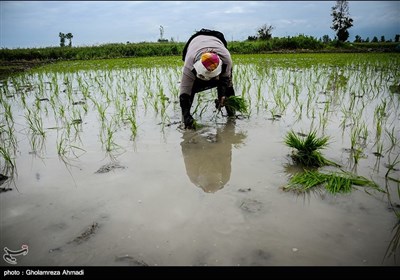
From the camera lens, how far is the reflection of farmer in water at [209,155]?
83.3 inches

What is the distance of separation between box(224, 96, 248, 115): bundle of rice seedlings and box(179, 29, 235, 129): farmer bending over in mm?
79

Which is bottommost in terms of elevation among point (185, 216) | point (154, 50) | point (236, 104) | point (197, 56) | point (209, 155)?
Result: point (185, 216)

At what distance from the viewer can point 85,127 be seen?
3354mm

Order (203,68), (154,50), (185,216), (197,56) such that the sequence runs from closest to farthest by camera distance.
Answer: (185,216) < (203,68) < (197,56) < (154,50)

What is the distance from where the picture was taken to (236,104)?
3625 millimetres

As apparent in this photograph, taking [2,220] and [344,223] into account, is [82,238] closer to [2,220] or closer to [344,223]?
[2,220]

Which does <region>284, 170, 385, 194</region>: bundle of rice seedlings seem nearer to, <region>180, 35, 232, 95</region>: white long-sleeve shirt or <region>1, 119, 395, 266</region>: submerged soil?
<region>1, 119, 395, 266</region>: submerged soil

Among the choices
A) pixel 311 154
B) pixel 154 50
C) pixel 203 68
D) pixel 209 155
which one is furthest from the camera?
pixel 154 50

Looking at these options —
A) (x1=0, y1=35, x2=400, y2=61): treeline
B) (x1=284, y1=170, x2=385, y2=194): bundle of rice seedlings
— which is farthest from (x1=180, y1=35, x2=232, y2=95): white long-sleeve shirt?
(x1=0, y1=35, x2=400, y2=61): treeline

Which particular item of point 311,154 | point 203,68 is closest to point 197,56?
point 203,68

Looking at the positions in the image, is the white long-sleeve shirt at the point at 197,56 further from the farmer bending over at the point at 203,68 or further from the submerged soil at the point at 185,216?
the submerged soil at the point at 185,216

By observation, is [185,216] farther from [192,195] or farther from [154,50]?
[154,50]

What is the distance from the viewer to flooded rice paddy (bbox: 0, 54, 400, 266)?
139 cm

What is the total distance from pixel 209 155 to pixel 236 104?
130cm
